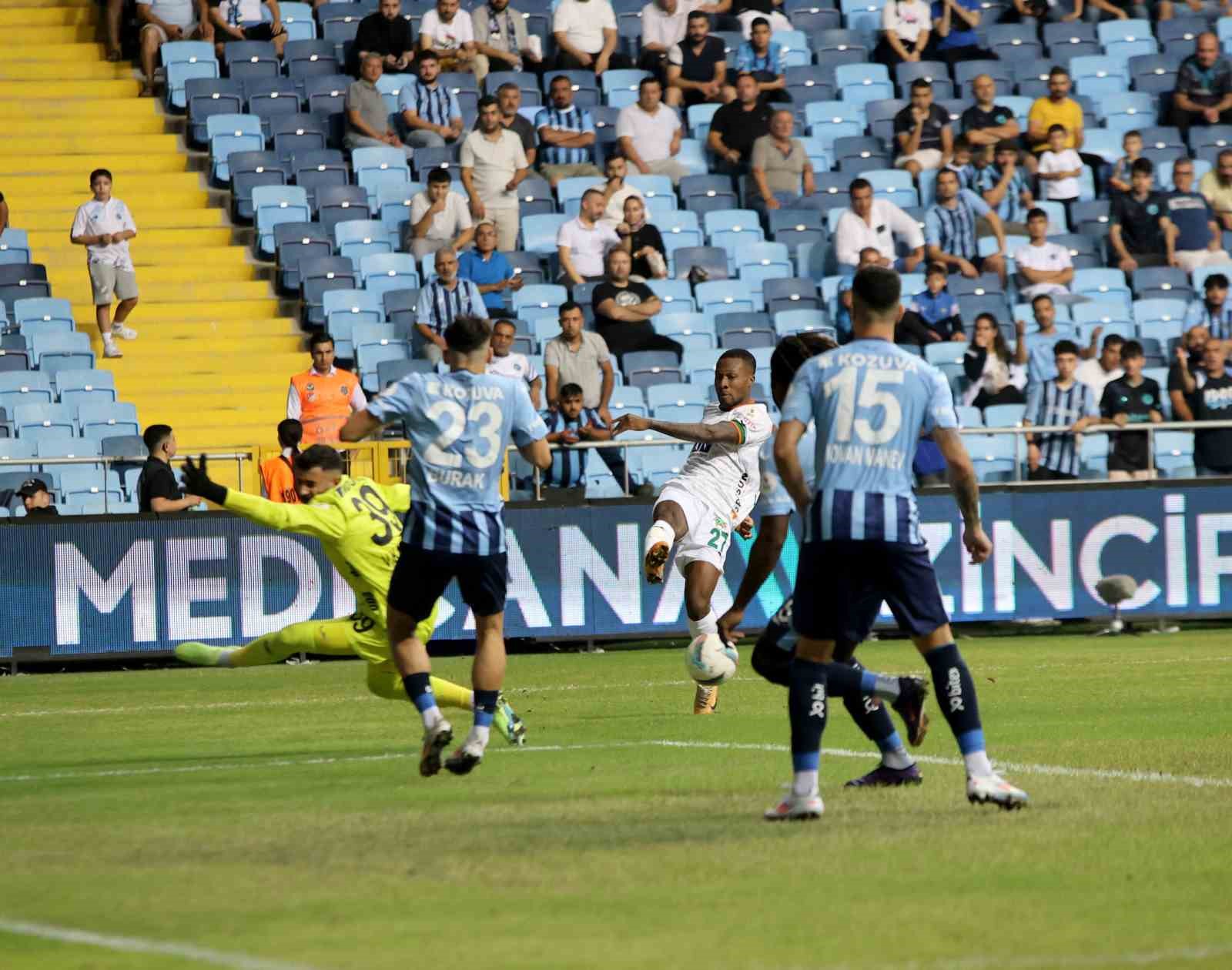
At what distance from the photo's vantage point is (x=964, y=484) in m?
7.95

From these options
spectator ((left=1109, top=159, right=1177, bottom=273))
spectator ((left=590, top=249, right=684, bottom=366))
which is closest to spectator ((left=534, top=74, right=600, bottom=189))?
spectator ((left=590, top=249, right=684, bottom=366))

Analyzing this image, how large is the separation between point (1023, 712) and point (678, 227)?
457 inches

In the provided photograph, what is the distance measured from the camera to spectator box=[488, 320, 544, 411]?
18.8 m

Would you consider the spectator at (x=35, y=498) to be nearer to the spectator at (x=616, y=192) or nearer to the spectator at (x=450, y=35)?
the spectator at (x=616, y=192)

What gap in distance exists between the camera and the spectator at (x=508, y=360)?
18766 mm

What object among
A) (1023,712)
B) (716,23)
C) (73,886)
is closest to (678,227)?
(716,23)

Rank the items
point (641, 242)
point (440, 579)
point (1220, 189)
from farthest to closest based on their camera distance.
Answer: point (1220, 189) < point (641, 242) < point (440, 579)

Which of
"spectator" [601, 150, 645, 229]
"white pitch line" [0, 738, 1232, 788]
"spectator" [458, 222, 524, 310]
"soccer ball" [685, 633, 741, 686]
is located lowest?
"white pitch line" [0, 738, 1232, 788]

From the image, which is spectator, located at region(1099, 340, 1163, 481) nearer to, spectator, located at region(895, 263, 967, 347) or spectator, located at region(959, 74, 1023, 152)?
spectator, located at region(895, 263, 967, 347)

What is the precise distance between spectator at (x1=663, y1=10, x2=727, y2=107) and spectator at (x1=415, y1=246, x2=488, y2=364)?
5193mm

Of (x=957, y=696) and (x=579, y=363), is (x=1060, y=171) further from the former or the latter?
(x=957, y=696)

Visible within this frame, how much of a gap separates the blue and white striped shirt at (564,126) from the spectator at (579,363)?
4.08 m

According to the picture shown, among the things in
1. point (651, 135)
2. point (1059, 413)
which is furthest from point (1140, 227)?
point (651, 135)

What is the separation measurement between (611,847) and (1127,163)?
61.4ft
